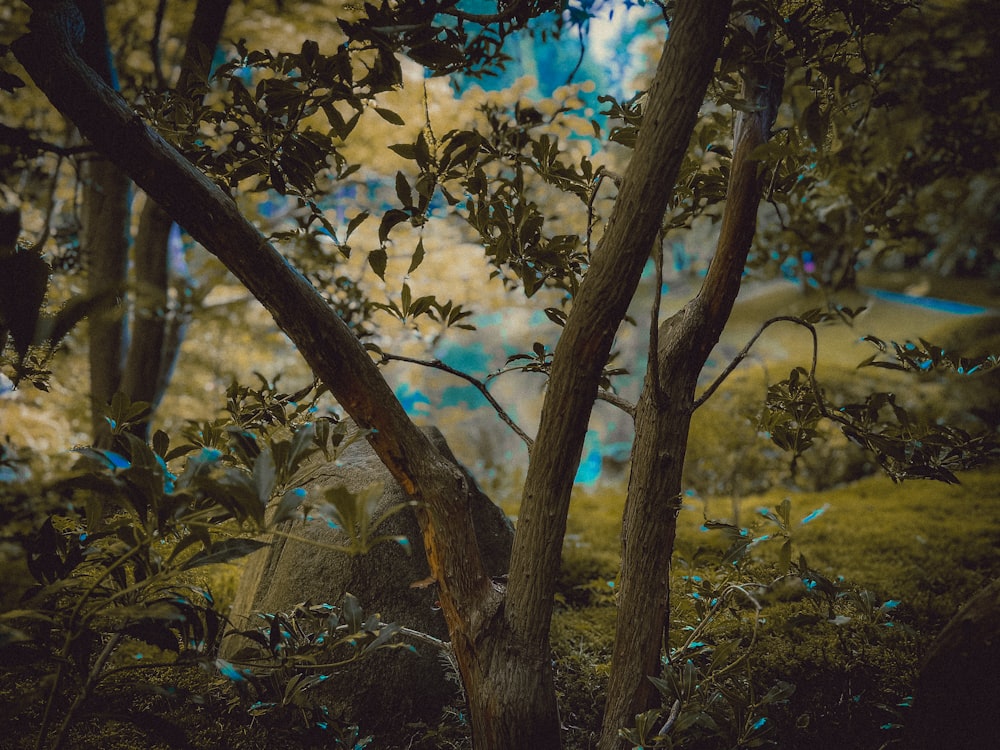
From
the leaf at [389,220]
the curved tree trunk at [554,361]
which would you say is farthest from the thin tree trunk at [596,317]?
the leaf at [389,220]

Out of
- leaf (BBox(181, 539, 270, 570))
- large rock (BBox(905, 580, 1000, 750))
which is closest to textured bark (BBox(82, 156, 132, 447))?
leaf (BBox(181, 539, 270, 570))

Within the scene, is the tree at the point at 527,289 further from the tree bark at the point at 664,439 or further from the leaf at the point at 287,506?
the leaf at the point at 287,506

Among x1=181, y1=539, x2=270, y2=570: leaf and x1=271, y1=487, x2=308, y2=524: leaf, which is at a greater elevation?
x1=271, y1=487, x2=308, y2=524: leaf

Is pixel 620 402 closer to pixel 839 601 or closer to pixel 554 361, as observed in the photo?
pixel 554 361

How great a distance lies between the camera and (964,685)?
0.88m

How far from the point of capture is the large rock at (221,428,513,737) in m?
1.43

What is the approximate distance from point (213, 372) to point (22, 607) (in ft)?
17.6

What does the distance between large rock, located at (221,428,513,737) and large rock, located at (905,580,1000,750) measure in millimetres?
1028

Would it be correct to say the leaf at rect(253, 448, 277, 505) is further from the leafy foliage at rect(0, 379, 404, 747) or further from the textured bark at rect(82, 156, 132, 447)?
the textured bark at rect(82, 156, 132, 447)

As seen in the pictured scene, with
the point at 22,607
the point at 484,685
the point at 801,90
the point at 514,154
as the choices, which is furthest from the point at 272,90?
the point at 801,90

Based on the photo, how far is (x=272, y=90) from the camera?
996 millimetres

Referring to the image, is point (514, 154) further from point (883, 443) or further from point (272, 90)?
point (883, 443)

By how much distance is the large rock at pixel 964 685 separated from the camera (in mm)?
857

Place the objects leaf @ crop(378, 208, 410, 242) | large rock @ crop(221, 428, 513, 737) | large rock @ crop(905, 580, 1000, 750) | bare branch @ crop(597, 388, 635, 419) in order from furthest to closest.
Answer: large rock @ crop(221, 428, 513, 737) < bare branch @ crop(597, 388, 635, 419) < leaf @ crop(378, 208, 410, 242) < large rock @ crop(905, 580, 1000, 750)
